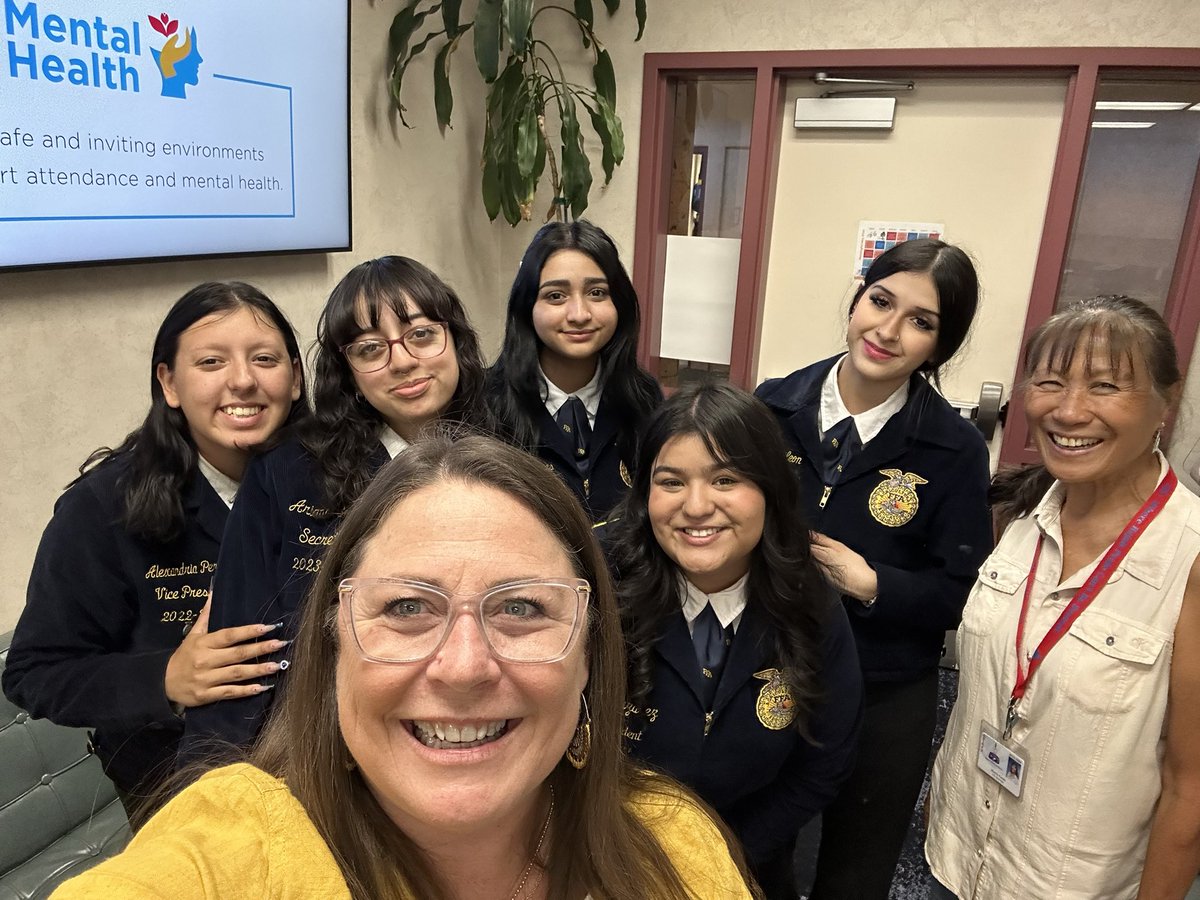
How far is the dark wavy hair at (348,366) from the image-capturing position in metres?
1.36

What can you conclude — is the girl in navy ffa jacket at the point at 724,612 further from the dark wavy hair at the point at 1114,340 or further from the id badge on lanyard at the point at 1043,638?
the dark wavy hair at the point at 1114,340

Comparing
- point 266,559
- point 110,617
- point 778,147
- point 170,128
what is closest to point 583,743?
point 266,559

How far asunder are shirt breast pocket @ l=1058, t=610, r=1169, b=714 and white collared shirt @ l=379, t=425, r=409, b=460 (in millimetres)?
1245

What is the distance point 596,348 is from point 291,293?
1.38 metres

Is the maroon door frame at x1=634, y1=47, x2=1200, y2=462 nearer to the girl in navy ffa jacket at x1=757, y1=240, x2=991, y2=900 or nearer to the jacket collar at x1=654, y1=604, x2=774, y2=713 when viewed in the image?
the girl in navy ffa jacket at x1=757, y1=240, x2=991, y2=900

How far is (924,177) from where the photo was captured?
10.2ft

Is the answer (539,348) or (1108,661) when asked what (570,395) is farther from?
(1108,661)

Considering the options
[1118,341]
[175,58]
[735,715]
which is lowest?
[735,715]

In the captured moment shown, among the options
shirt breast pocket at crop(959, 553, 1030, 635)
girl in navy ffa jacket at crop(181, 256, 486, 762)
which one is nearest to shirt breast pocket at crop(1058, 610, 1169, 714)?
shirt breast pocket at crop(959, 553, 1030, 635)

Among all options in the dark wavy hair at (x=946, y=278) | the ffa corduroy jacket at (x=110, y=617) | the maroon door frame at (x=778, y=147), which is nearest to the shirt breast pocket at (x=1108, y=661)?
the dark wavy hair at (x=946, y=278)

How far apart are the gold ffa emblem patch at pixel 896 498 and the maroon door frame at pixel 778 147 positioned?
1738 mm

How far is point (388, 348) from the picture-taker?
4.62 ft

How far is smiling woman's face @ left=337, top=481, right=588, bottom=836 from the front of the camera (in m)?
0.75

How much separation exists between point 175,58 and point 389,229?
105 cm
